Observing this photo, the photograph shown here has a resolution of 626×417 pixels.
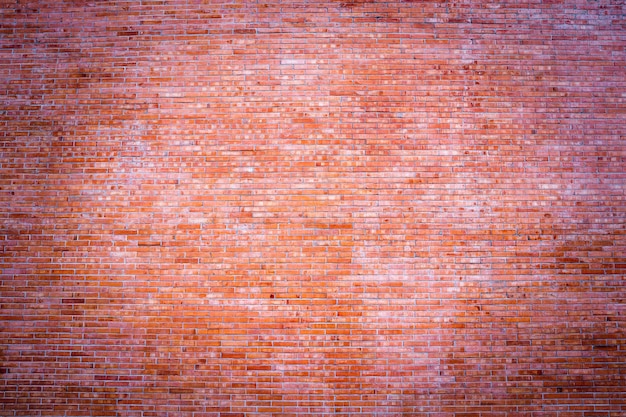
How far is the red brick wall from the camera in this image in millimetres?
4160

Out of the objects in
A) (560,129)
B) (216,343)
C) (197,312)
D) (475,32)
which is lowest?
(216,343)

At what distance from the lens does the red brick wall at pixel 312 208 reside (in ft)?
13.6

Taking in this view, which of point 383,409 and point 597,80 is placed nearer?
point 383,409

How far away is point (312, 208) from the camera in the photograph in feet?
14.2

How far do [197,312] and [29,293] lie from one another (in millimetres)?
1774

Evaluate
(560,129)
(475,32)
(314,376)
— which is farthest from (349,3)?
(314,376)

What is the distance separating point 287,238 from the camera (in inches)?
170

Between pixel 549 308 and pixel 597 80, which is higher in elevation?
pixel 597 80

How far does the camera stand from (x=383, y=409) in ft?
13.4

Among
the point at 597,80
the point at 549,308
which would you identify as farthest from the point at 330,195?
the point at 597,80

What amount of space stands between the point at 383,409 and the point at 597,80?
4173 millimetres

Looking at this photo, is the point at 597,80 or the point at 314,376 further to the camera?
the point at 597,80

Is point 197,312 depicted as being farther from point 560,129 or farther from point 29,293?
point 560,129

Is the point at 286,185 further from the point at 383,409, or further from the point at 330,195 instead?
the point at 383,409
